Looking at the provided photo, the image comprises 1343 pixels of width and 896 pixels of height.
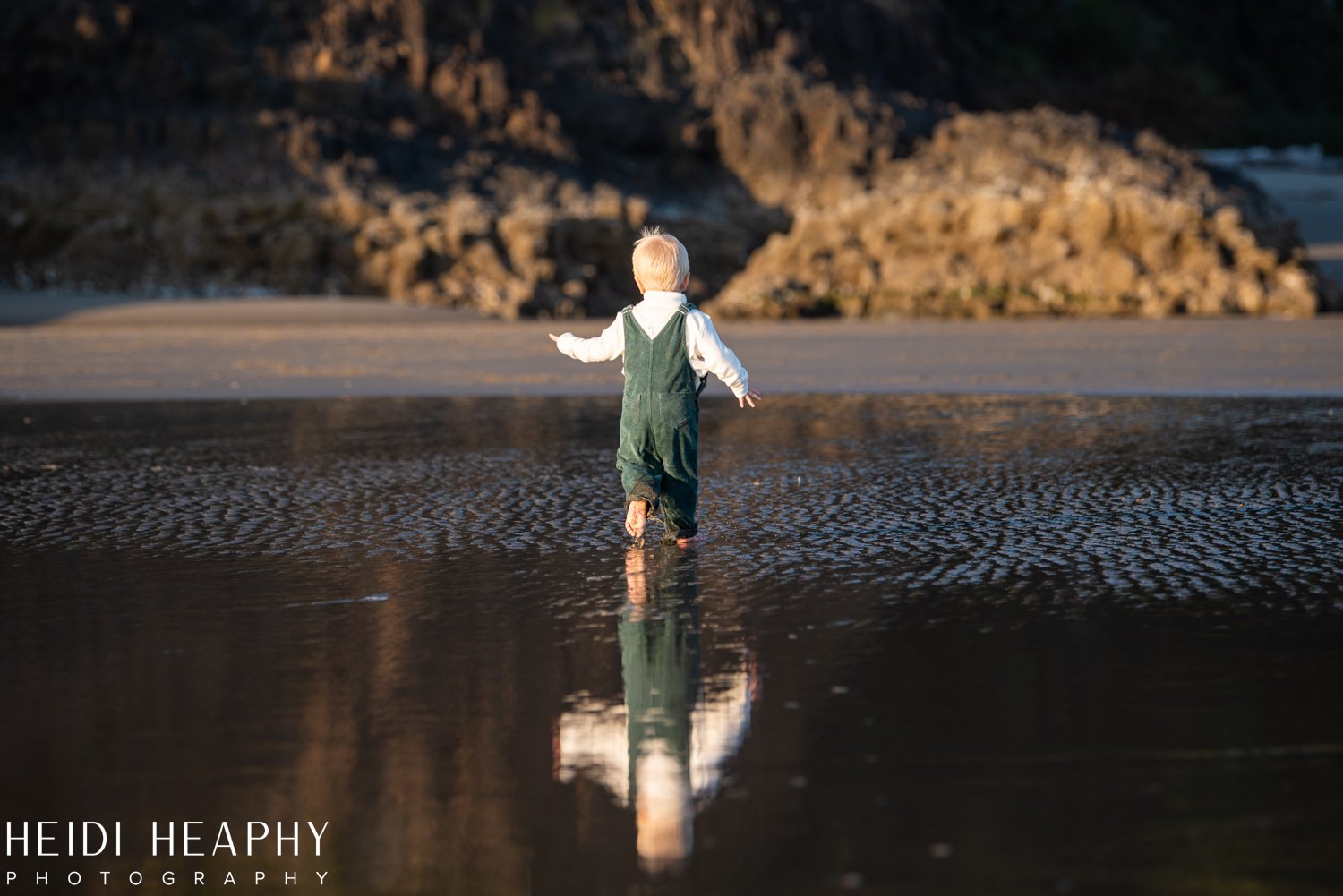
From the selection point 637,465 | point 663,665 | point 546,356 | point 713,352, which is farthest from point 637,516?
point 546,356

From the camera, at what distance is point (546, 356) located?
678 inches

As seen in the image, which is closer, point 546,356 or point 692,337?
point 692,337

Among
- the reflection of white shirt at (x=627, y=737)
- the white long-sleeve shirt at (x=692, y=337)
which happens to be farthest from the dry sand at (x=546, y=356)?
the reflection of white shirt at (x=627, y=737)

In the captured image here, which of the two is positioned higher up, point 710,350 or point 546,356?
point 710,350

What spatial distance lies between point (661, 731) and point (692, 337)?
2.62m

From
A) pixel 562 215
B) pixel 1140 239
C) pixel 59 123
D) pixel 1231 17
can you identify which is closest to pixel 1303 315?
pixel 1140 239

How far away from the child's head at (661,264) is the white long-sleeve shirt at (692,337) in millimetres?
42

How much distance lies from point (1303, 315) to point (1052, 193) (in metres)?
5.76

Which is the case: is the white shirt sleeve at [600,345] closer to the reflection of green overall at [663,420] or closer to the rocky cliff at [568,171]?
the reflection of green overall at [663,420]

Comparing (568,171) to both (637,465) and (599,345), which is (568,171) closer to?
(599,345)

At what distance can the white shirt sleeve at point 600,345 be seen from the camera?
259 inches

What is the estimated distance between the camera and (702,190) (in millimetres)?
38031

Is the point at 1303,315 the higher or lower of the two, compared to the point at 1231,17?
lower

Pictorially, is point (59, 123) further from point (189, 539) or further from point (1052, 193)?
point (189, 539)
